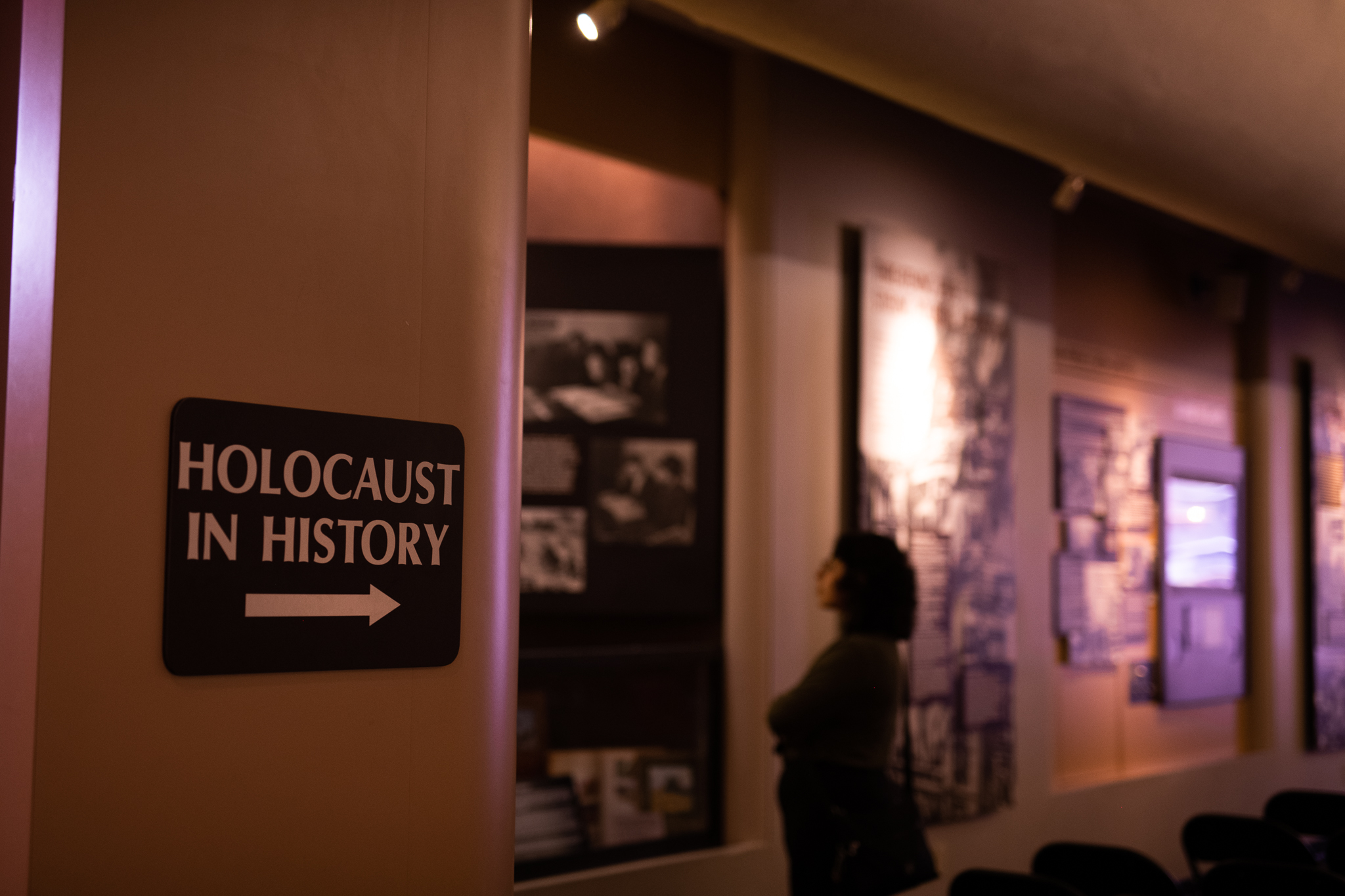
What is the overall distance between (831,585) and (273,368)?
2162mm

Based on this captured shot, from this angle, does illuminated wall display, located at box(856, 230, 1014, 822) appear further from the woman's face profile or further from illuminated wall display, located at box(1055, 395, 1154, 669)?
the woman's face profile

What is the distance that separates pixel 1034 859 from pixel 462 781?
99.8 inches

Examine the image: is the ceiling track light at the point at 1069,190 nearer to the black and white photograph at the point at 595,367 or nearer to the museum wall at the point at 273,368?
the black and white photograph at the point at 595,367

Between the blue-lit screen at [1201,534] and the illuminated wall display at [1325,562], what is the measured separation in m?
0.76

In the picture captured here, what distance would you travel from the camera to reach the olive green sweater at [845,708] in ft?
10.2

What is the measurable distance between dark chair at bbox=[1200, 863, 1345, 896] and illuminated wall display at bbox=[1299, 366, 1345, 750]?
4413 mm

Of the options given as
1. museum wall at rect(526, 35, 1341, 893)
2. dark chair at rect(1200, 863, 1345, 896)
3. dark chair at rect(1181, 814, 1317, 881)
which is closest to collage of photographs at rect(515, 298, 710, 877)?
museum wall at rect(526, 35, 1341, 893)

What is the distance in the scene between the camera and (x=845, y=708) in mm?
3123

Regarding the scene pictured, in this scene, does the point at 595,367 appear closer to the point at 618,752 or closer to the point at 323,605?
the point at 618,752

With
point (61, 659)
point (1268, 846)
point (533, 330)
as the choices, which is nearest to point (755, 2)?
point (533, 330)

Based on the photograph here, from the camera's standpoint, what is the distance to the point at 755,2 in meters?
3.37

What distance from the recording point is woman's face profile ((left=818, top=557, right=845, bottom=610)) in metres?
3.33

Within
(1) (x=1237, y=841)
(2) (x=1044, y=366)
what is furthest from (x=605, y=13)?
(1) (x=1237, y=841)

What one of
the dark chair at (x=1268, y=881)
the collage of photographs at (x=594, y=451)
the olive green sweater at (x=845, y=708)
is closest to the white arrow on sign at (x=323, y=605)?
the olive green sweater at (x=845, y=708)
